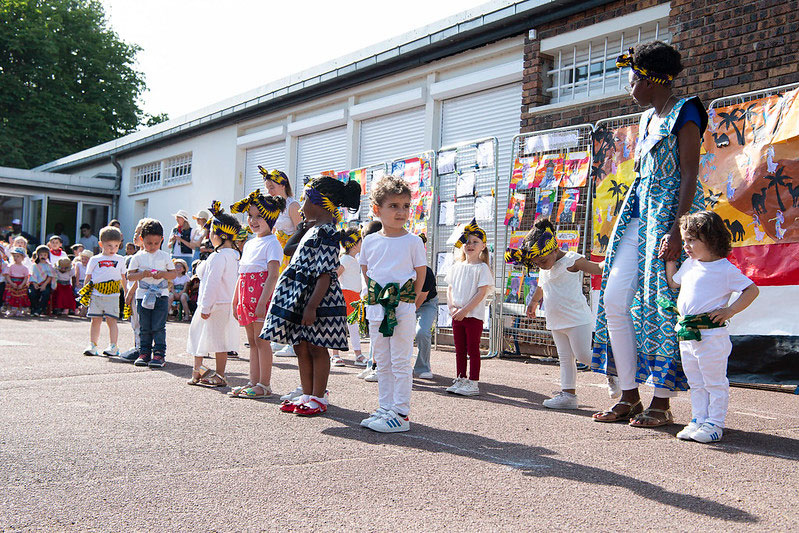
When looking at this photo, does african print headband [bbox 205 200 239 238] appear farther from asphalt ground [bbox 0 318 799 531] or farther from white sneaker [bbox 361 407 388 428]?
white sneaker [bbox 361 407 388 428]

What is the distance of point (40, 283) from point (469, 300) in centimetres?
1365

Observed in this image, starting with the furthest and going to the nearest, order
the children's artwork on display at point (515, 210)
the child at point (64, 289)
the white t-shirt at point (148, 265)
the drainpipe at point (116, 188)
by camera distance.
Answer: the drainpipe at point (116, 188) → the child at point (64, 289) → the children's artwork on display at point (515, 210) → the white t-shirt at point (148, 265)

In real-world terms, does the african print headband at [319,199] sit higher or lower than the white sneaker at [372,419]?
higher

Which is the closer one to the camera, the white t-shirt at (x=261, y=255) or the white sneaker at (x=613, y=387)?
the white sneaker at (x=613, y=387)

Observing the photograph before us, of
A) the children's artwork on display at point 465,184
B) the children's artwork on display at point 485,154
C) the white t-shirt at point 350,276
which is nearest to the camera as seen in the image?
the white t-shirt at point 350,276

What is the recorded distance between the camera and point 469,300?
693 cm

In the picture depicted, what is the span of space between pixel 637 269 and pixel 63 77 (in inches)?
1675

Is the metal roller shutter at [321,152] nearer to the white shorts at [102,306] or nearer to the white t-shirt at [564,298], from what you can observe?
the white shorts at [102,306]

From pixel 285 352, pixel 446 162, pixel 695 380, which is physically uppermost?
pixel 446 162

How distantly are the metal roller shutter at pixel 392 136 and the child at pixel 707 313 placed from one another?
9513 mm

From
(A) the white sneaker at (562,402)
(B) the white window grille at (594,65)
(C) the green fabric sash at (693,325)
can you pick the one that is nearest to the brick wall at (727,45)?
(B) the white window grille at (594,65)

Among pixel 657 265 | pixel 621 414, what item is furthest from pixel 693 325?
pixel 621 414

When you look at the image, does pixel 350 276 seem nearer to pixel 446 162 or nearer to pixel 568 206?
pixel 568 206

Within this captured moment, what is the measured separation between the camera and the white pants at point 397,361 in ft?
16.0
